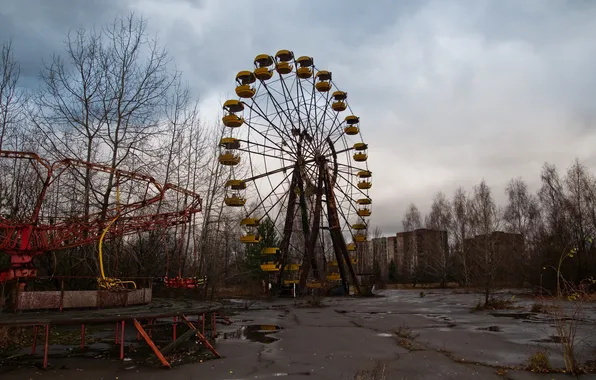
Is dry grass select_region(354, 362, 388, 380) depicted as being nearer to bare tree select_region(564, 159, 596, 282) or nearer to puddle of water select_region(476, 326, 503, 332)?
puddle of water select_region(476, 326, 503, 332)

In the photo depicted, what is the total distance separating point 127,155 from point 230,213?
19097mm

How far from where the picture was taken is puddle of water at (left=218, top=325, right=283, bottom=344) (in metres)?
14.3

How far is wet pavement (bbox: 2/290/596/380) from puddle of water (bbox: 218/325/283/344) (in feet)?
0.10

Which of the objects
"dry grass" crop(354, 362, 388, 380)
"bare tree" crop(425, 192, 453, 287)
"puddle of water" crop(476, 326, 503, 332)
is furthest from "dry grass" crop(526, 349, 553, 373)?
"bare tree" crop(425, 192, 453, 287)

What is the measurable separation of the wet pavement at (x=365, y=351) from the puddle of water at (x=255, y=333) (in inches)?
1.2

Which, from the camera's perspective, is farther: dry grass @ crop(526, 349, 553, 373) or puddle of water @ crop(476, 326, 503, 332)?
puddle of water @ crop(476, 326, 503, 332)

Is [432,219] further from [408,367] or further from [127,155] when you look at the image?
[408,367]

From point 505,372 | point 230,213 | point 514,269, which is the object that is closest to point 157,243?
point 230,213

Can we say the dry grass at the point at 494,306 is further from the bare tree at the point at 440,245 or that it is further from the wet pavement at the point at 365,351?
the bare tree at the point at 440,245

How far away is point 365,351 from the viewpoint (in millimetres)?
11844

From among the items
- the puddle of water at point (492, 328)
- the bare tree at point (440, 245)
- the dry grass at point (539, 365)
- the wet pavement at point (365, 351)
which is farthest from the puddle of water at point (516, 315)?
the bare tree at point (440, 245)

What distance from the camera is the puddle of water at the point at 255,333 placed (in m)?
14.3

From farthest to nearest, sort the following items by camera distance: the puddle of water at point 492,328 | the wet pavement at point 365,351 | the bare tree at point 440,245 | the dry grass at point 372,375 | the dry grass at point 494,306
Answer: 1. the bare tree at point 440,245
2. the dry grass at point 494,306
3. the puddle of water at point 492,328
4. the wet pavement at point 365,351
5. the dry grass at point 372,375

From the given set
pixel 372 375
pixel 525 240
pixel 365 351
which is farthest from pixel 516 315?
pixel 525 240
